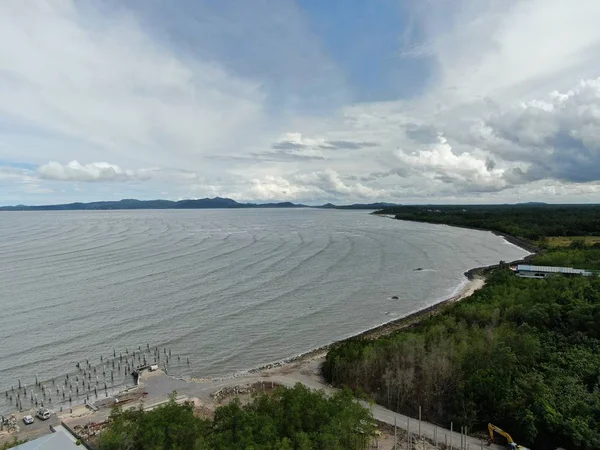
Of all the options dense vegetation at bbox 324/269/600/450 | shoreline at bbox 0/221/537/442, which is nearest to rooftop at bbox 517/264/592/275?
dense vegetation at bbox 324/269/600/450

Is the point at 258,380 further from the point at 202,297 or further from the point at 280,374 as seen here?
the point at 202,297

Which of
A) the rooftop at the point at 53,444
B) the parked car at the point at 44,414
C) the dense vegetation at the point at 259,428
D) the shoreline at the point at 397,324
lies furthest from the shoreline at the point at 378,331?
the dense vegetation at the point at 259,428

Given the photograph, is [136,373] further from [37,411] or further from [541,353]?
[541,353]

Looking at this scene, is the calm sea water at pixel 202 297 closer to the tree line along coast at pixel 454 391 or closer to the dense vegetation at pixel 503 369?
the dense vegetation at pixel 503 369

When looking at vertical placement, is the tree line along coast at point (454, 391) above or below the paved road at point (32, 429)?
above

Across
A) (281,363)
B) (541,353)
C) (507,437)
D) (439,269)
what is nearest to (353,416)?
(507,437)

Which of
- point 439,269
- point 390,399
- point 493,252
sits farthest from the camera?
point 493,252
